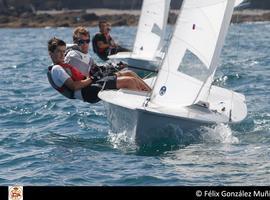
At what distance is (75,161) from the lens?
27.0 feet

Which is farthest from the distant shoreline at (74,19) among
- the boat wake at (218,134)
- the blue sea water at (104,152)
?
the boat wake at (218,134)

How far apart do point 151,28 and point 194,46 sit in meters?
8.15

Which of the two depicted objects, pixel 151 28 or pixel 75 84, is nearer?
pixel 75 84

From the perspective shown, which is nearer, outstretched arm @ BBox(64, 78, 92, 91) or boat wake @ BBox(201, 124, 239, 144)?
boat wake @ BBox(201, 124, 239, 144)

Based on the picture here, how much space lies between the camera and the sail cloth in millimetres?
8891

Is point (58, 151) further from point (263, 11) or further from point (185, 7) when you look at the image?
point (263, 11)

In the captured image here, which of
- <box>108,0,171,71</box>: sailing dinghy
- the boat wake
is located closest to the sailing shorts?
the boat wake

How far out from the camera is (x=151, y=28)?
17.1m

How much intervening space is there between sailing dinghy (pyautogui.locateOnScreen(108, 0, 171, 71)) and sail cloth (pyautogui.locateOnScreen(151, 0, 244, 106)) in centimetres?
705
